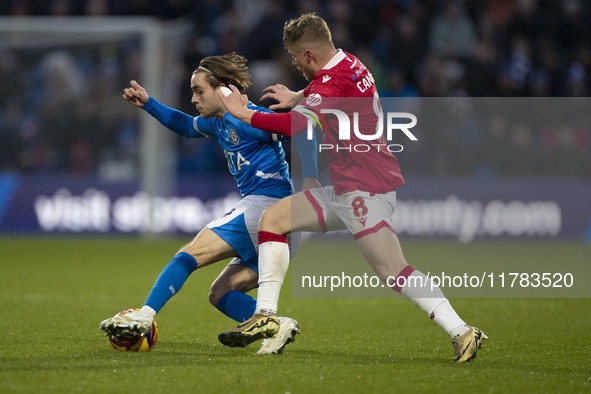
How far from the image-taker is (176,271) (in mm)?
5621

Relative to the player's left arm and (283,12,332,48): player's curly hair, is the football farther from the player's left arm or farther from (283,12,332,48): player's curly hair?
(283,12,332,48): player's curly hair

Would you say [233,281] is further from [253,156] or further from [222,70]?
[222,70]

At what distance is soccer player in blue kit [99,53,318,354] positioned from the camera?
5742 mm

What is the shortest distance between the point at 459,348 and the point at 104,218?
11036 mm

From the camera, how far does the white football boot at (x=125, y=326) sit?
529 centimetres

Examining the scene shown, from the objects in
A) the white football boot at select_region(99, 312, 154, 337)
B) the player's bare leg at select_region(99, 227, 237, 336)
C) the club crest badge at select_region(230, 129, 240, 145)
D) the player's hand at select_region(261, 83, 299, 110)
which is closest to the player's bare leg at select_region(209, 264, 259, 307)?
the player's bare leg at select_region(99, 227, 237, 336)

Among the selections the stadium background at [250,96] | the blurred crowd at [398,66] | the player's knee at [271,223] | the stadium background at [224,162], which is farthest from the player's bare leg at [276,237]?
the blurred crowd at [398,66]

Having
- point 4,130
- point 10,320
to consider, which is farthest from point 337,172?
point 4,130

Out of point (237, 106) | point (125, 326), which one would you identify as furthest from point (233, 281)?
Answer: point (237, 106)

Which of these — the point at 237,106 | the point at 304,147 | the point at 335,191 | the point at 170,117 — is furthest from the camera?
the point at 170,117

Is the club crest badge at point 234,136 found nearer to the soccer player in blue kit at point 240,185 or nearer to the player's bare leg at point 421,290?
the soccer player in blue kit at point 240,185

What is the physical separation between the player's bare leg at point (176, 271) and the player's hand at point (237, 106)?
2.74 ft

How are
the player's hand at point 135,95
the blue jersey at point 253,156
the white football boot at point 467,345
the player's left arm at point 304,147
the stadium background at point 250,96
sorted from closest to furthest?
the white football boot at point 467,345, the player's left arm at point 304,147, the blue jersey at point 253,156, the player's hand at point 135,95, the stadium background at point 250,96

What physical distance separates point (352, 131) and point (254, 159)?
30.6 inches
